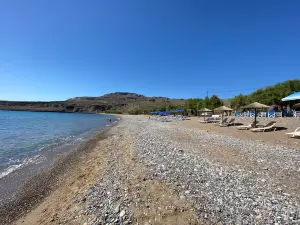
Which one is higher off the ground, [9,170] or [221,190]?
[221,190]

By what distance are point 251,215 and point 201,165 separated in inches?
136

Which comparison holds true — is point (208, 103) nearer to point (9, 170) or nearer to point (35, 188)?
point (9, 170)

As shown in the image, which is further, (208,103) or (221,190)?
(208,103)

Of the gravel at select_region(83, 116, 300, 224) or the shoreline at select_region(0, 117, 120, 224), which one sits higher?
the gravel at select_region(83, 116, 300, 224)

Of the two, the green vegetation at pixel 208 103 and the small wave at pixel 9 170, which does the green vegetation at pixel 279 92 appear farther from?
the small wave at pixel 9 170

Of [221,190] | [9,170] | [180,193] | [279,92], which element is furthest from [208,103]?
[180,193]

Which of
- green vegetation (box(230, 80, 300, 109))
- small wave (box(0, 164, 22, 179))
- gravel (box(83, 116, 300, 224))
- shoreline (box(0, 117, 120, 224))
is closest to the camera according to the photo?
gravel (box(83, 116, 300, 224))

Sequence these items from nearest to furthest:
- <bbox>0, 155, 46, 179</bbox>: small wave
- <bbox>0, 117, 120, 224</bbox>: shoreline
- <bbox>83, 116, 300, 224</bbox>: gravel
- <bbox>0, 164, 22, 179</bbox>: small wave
Result: <bbox>83, 116, 300, 224</bbox>: gravel, <bbox>0, 117, 120, 224</bbox>: shoreline, <bbox>0, 164, 22, 179</bbox>: small wave, <bbox>0, 155, 46, 179</bbox>: small wave

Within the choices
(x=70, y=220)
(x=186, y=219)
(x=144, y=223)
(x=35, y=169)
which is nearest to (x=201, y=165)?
(x=186, y=219)

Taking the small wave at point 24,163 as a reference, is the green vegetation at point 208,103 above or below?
above

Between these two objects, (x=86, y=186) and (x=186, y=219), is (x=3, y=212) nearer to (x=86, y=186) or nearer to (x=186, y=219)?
(x=86, y=186)

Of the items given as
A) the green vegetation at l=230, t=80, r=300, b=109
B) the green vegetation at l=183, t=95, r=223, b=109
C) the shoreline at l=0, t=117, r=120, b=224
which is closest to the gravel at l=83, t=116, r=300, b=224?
the shoreline at l=0, t=117, r=120, b=224

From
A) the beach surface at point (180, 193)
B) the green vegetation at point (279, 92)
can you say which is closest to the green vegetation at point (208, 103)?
the green vegetation at point (279, 92)

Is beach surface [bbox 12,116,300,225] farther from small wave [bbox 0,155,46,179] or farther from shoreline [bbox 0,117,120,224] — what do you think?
small wave [bbox 0,155,46,179]
